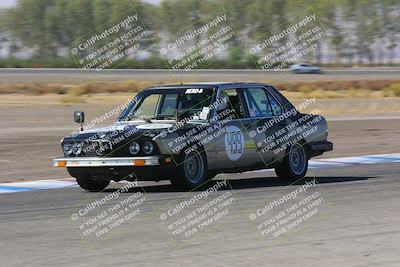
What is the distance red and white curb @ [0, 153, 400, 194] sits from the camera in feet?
42.8

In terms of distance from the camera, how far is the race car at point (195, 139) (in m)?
11.3

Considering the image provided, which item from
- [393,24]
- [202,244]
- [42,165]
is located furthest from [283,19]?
[202,244]

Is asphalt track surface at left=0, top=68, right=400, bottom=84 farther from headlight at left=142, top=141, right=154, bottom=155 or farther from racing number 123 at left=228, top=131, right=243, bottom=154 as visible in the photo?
headlight at left=142, top=141, right=154, bottom=155

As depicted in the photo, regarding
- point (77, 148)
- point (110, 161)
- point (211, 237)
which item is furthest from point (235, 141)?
point (211, 237)

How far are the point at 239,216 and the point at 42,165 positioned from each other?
8161 millimetres

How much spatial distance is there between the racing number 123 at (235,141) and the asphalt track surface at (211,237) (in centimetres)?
62

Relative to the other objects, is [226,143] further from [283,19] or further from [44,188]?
[283,19]

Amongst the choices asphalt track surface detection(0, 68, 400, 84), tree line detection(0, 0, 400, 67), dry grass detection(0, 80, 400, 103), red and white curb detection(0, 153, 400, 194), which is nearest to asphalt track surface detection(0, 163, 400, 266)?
red and white curb detection(0, 153, 400, 194)

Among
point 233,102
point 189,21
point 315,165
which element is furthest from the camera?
point 189,21

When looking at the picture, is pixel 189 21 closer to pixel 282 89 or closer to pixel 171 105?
pixel 282 89

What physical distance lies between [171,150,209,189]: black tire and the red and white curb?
A: 2.42 meters

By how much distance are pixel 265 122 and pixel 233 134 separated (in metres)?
0.80

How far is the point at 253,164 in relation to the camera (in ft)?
41.3

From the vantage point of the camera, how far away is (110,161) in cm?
1130
